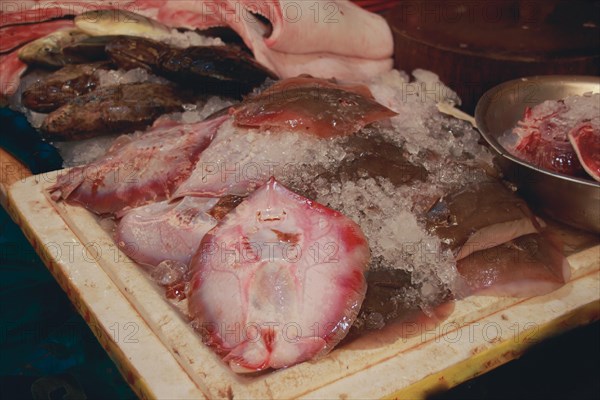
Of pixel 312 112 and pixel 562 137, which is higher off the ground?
pixel 312 112

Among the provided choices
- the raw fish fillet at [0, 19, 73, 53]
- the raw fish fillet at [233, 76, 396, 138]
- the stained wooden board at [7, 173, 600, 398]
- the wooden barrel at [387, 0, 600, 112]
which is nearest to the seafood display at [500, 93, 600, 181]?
the stained wooden board at [7, 173, 600, 398]

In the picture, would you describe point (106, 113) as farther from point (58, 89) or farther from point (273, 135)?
point (273, 135)

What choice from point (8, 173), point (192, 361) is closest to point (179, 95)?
point (8, 173)

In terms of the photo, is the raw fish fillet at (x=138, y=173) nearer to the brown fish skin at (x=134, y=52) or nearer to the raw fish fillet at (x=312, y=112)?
the raw fish fillet at (x=312, y=112)

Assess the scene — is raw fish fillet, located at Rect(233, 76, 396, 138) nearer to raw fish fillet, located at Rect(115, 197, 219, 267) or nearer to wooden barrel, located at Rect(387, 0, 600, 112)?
raw fish fillet, located at Rect(115, 197, 219, 267)

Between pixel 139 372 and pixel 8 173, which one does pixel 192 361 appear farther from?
pixel 8 173

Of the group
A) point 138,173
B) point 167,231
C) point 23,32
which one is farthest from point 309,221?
point 23,32

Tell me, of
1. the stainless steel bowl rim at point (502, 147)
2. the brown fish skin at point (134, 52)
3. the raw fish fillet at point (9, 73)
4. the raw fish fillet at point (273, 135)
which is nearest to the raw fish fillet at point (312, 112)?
the raw fish fillet at point (273, 135)
